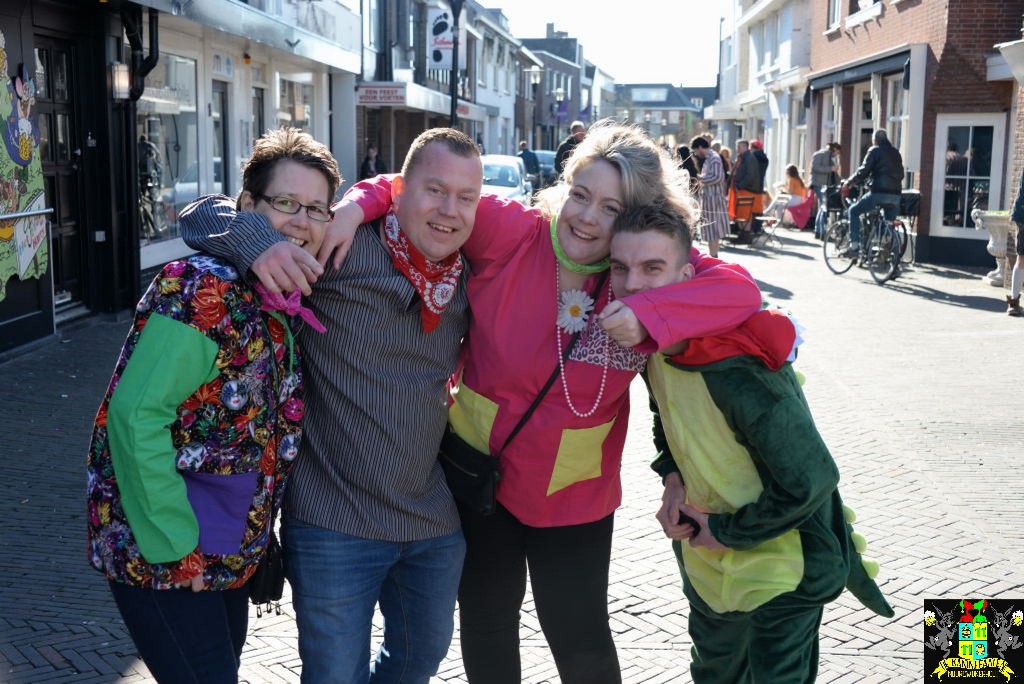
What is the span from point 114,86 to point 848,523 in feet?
30.4

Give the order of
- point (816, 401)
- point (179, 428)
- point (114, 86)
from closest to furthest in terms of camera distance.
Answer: point (179, 428), point (816, 401), point (114, 86)

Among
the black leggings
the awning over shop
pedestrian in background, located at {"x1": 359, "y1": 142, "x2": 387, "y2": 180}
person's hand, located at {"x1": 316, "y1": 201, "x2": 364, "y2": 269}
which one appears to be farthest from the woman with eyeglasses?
pedestrian in background, located at {"x1": 359, "y1": 142, "x2": 387, "y2": 180}

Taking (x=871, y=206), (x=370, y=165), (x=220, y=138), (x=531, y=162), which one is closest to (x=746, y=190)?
(x=871, y=206)

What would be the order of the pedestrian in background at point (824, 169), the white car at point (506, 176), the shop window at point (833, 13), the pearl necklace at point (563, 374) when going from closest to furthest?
the pearl necklace at point (563, 374) → the white car at point (506, 176) → the pedestrian in background at point (824, 169) → the shop window at point (833, 13)

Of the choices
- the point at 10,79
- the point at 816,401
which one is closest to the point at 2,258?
the point at 10,79

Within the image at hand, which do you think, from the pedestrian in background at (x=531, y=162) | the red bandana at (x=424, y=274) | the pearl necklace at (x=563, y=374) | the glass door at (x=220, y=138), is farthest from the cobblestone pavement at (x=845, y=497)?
the pedestrian in background at (x=531, y=162)

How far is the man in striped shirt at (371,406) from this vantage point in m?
2.56

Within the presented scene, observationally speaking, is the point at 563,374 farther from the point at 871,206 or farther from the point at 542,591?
the point at 871,206

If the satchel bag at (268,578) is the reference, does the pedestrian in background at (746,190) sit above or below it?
above

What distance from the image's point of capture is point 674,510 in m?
2.70

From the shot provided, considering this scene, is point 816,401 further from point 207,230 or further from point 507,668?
point 207,230

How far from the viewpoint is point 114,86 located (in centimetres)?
1016

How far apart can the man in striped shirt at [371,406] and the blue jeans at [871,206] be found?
13.4 meters

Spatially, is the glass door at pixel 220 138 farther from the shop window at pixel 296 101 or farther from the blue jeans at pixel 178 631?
the blue jeans at pixel 178 631
